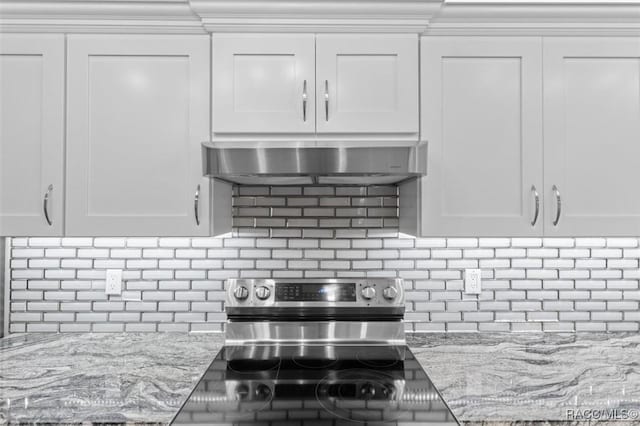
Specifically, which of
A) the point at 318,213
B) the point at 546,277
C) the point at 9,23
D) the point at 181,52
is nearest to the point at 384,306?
the point at 318,213

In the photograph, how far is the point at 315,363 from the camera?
1802 mm

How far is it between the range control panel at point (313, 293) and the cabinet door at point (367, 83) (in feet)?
2.12

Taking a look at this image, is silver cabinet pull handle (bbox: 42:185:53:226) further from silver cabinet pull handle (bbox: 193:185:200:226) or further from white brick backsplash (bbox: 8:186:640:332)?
silver cabinet pull handle (bbox: 193:185:200:226)

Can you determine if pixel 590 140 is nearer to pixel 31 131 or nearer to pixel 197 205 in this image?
pixel 197 205

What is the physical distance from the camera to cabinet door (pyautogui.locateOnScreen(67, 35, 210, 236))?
1.83 meters

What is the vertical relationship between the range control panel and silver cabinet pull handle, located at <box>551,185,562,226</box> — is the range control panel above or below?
below

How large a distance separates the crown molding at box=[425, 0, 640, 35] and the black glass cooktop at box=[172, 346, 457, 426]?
1306 millimetres

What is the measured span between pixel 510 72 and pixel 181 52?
1.29 m

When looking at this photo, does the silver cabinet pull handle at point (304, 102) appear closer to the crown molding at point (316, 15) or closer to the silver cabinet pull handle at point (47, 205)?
the crown molding at point (316, 15)

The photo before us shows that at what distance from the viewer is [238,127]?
5.97 ft

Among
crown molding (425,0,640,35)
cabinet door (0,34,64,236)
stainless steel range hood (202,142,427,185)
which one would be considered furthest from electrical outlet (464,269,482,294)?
cabinet door (0,34,64,236)

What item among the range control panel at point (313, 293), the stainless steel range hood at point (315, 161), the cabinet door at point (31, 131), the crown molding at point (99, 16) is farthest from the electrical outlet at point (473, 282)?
the cabinet door at point (31, 131)

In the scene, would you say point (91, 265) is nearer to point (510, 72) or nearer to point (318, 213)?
point (318, 213)

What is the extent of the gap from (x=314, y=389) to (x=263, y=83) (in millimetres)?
1129
